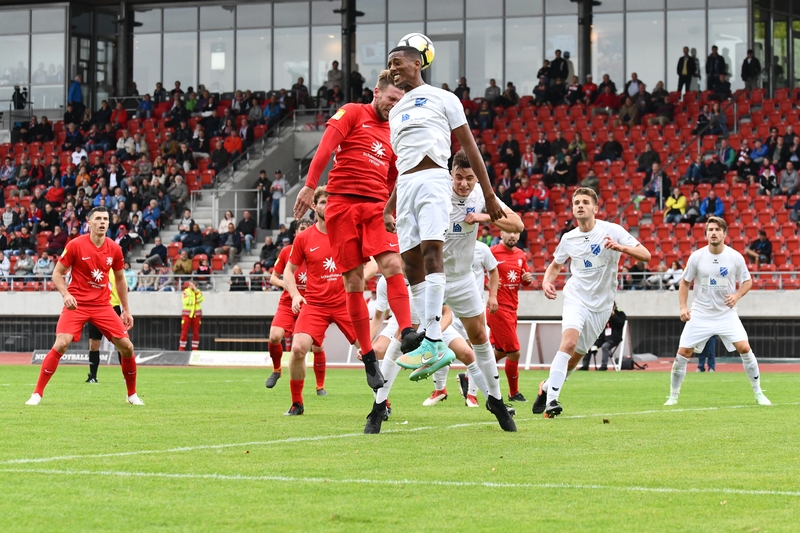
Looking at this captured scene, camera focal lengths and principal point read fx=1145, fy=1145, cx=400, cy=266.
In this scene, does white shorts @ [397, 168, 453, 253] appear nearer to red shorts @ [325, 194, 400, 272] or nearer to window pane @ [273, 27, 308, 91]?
red shorts @ [325, 194, 400, 272]

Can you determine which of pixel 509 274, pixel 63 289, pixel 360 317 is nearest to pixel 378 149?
pixel 360 317

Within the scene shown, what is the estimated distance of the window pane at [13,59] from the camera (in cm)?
4600

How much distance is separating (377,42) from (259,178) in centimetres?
843

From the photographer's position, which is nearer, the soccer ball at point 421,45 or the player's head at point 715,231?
the soccer ball at point 421,45

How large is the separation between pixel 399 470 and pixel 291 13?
1543 inches

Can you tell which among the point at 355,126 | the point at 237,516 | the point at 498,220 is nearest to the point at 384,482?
the point at 237,516

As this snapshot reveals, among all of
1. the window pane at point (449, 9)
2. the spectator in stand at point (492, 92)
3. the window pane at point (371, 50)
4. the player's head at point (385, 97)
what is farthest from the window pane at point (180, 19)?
the player's head at point (385, 97)

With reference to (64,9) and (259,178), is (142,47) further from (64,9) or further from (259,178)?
(259,178)

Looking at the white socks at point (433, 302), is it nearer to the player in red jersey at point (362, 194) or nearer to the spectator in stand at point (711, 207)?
the player in red jersey at point (362, 194)

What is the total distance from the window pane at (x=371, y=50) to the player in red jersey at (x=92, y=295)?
1186 inches

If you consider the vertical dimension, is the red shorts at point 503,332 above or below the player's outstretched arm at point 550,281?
below

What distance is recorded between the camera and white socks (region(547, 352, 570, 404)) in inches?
424

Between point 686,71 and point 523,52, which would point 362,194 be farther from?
point 523,52

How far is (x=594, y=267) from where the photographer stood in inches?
450
